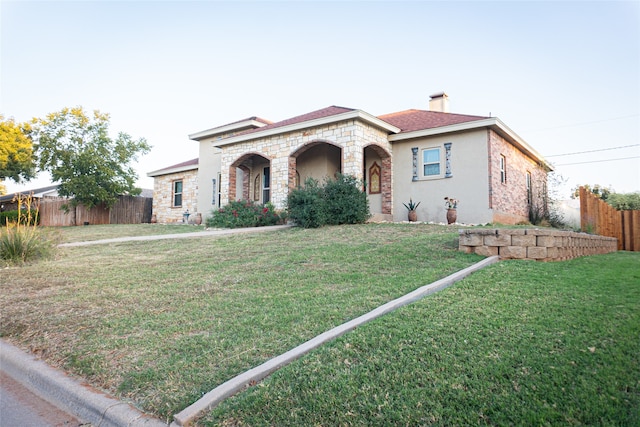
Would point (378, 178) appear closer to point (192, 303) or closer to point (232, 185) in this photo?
point (232, 185)

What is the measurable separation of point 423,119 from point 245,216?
7.52m

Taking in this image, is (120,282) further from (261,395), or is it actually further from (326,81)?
(326,81)

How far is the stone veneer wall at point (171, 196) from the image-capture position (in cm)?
2009

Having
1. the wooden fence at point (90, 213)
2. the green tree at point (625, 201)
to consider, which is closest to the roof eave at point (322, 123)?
the wooden fence at point (90, 213)

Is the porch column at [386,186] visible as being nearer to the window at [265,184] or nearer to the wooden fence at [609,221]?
the window at [265,184]

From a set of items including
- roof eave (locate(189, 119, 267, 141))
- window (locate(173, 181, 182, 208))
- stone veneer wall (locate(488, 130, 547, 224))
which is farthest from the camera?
window (locate(173, 181, 182, 208))

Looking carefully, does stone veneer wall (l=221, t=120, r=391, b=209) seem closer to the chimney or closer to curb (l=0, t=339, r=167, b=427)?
the chimney

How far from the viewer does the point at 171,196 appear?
21.3 m

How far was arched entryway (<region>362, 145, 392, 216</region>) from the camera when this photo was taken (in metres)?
13.6

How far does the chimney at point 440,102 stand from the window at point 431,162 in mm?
3775

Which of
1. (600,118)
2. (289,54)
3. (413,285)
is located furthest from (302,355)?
(600,118)

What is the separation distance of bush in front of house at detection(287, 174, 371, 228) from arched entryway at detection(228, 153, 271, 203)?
5.37 m

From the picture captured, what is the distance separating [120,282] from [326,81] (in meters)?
10.5

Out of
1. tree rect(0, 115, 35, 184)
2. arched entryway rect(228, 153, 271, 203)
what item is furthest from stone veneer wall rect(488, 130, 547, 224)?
tree rect(0, 115, 35, 184)
